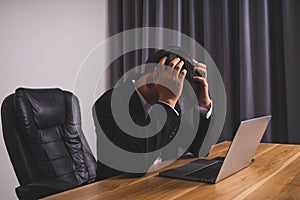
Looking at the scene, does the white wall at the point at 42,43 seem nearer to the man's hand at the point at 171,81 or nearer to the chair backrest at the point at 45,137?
the chair backrest at the point at 45,137

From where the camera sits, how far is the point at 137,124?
1.32 metres

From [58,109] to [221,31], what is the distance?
1.47m

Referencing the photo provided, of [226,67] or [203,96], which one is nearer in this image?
[203,96]

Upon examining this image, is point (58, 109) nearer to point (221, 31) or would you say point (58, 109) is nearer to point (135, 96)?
point (135, 96)

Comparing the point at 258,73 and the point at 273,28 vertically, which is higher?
the point at 273,28

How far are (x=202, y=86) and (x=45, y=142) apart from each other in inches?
29.5

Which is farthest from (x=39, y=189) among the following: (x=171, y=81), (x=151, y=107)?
(x=171, y=81)

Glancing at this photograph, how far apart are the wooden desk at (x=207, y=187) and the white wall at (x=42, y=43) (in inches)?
64.4

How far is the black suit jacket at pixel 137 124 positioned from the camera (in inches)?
50.6

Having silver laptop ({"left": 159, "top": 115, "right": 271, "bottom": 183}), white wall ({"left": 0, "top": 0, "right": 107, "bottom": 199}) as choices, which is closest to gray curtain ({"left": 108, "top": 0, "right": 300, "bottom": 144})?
white wall ({"left": 0, "top": 0, "right": 107, "bottom": 199})

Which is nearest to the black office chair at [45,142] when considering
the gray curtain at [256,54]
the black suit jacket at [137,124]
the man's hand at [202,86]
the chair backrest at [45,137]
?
the chair backrest at [45,137]

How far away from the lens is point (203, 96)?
1.54 metres

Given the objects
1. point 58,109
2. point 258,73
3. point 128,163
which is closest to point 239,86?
point 258,73

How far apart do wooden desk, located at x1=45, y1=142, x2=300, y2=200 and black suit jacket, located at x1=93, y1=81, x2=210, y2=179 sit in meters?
0.11
